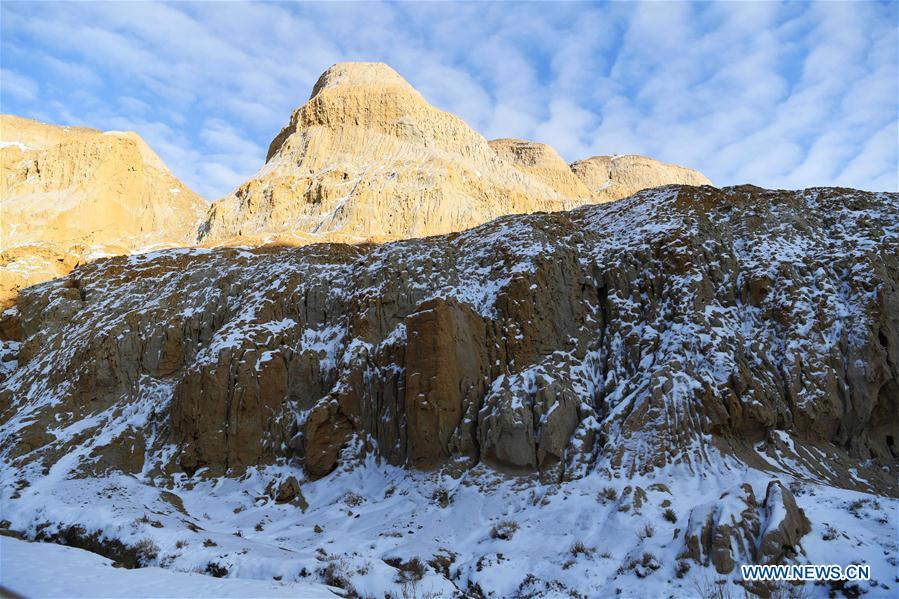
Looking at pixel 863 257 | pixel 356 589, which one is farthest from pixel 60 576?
pixel 863 257

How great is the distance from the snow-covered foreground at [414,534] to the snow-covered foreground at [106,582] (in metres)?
0.06

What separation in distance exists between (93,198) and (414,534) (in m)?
84.8

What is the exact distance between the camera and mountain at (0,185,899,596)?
19250mm

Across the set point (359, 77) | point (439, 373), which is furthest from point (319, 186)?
point (439, 373)

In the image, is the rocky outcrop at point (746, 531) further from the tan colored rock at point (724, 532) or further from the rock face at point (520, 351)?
the rock face at point (520, 351)

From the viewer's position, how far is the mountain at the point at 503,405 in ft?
63.2

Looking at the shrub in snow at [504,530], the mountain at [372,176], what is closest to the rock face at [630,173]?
the mountain at [372,176]

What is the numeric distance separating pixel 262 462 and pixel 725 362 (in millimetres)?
22737

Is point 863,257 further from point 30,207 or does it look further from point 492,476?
point 30,207

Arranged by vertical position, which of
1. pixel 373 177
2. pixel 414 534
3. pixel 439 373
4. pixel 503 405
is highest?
pixel 373 177

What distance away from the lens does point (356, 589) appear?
17.4 metres

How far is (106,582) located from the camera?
15.0m

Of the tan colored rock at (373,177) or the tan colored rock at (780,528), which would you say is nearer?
the tan colored rock at (780,528)

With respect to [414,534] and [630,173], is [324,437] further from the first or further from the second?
[630,173]
